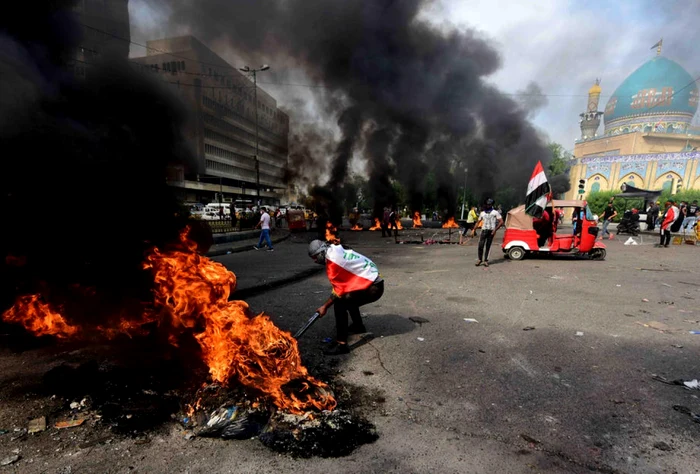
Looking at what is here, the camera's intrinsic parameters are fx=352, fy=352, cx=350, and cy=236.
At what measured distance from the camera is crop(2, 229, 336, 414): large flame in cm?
288

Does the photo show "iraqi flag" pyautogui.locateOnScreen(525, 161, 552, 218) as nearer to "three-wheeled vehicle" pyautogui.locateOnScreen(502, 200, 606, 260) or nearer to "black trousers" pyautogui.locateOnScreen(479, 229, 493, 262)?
"three-wheeled vehicle" pyautogui.locateOnScreen(502, 200, 606, 260)

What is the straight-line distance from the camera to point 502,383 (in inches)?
127

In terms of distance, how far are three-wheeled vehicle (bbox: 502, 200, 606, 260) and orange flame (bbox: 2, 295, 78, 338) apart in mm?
10317

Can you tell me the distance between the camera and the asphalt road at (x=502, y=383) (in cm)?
224

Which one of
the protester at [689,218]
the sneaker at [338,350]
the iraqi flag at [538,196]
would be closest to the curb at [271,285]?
the sneaker at [338,350]

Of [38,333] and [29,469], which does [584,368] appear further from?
[38,333]

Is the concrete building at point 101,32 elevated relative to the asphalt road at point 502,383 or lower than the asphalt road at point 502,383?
elevated

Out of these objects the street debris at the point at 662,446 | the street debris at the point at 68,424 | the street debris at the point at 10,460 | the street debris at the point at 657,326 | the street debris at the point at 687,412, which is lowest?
the street debris at the point at 10,460

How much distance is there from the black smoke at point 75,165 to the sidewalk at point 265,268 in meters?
2.32

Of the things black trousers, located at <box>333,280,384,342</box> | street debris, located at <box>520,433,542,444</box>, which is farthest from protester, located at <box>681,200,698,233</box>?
street debris, located at <box>520,433,542,444</box>

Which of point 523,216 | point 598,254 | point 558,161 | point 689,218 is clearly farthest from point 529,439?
point 558,161

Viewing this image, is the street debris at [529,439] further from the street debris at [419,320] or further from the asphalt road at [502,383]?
the street debris at [419,320]

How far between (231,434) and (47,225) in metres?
3.22

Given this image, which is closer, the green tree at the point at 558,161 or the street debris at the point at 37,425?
the street debris at the point at 37,425
